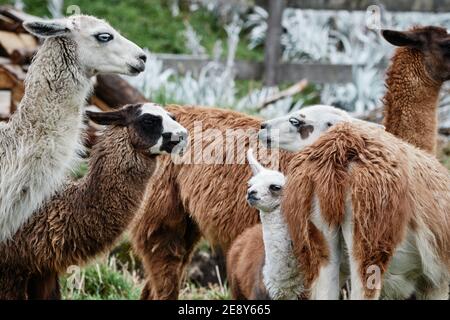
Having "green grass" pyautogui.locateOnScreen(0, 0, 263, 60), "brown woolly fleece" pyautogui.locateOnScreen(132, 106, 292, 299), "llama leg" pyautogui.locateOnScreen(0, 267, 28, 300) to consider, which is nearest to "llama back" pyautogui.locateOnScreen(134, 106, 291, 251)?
"brown woolly fleece" pyautogui.locateOnScreen(132, 106, 292, 299)

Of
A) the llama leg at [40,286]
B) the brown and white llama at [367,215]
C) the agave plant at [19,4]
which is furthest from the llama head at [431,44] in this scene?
the agave plant at [19,4]

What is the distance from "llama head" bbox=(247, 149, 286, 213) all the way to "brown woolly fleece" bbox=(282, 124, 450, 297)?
31 cm

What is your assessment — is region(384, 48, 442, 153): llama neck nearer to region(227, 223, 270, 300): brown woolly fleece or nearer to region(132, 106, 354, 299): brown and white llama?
region(132, 106, 354, 299): brown and white llama

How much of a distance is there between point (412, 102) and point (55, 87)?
2.39 metres

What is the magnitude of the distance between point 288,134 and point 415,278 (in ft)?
4.13

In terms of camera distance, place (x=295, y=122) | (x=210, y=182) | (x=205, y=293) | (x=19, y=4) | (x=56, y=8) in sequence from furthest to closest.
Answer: (x=19, y=4), (x=56, y=8), (x=205, y=293), (x=210, y=182), (x=295, y=122)

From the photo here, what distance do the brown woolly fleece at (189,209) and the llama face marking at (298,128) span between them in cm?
38

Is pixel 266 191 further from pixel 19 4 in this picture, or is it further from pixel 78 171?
pixel 19 4

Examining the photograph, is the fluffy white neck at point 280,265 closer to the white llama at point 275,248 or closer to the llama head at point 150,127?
the white llama at point 275,248

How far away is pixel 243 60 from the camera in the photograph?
1328 cm

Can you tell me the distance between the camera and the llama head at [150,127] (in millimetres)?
5578

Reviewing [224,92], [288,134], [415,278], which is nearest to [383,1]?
[224,92]

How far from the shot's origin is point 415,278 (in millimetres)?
5117

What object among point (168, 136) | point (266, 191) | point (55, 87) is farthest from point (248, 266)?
point (55, 87)
